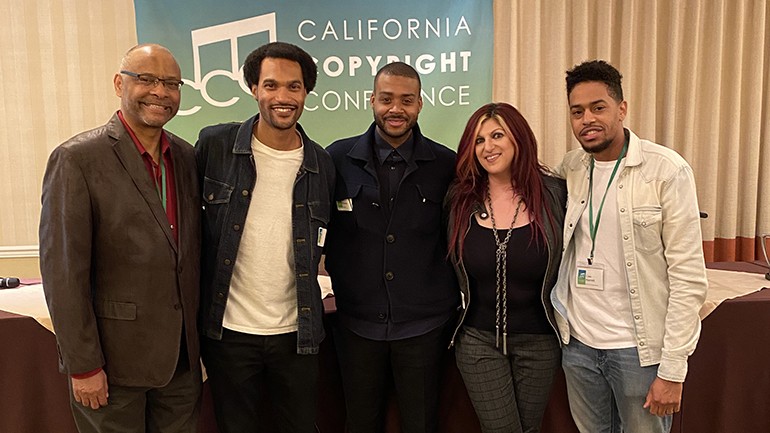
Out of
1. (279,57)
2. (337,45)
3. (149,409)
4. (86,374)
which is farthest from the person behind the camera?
(337,45)

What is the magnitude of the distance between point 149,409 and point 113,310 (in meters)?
0.39

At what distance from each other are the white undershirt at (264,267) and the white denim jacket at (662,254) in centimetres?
105

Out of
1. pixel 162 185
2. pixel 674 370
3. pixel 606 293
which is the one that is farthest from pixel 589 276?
pixel 162 185

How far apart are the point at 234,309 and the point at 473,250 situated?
795mm

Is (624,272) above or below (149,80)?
below

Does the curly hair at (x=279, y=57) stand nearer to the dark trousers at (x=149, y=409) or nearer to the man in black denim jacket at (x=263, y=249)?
the man in black denim jacket at (x=263, y=249)

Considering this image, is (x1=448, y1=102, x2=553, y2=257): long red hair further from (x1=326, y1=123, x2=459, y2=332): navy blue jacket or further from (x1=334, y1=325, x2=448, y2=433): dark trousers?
(x1=334, y1=325, x2=448, y2=433): dark trousers

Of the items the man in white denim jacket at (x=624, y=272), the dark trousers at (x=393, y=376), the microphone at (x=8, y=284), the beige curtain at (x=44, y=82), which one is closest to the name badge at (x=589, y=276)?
the man in white denim jacket at (x=624, y=272)

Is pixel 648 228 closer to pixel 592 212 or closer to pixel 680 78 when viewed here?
pixel 592 212

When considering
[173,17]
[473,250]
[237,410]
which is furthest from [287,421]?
[173,17]

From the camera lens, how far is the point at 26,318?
208 centimetres

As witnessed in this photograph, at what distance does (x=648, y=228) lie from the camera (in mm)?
1623

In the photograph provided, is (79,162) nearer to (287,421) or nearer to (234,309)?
(234,309)

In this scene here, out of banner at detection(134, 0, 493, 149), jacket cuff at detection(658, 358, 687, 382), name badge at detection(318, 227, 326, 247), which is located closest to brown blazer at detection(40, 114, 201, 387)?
name badge at detection(318, 227, 326, 247)
